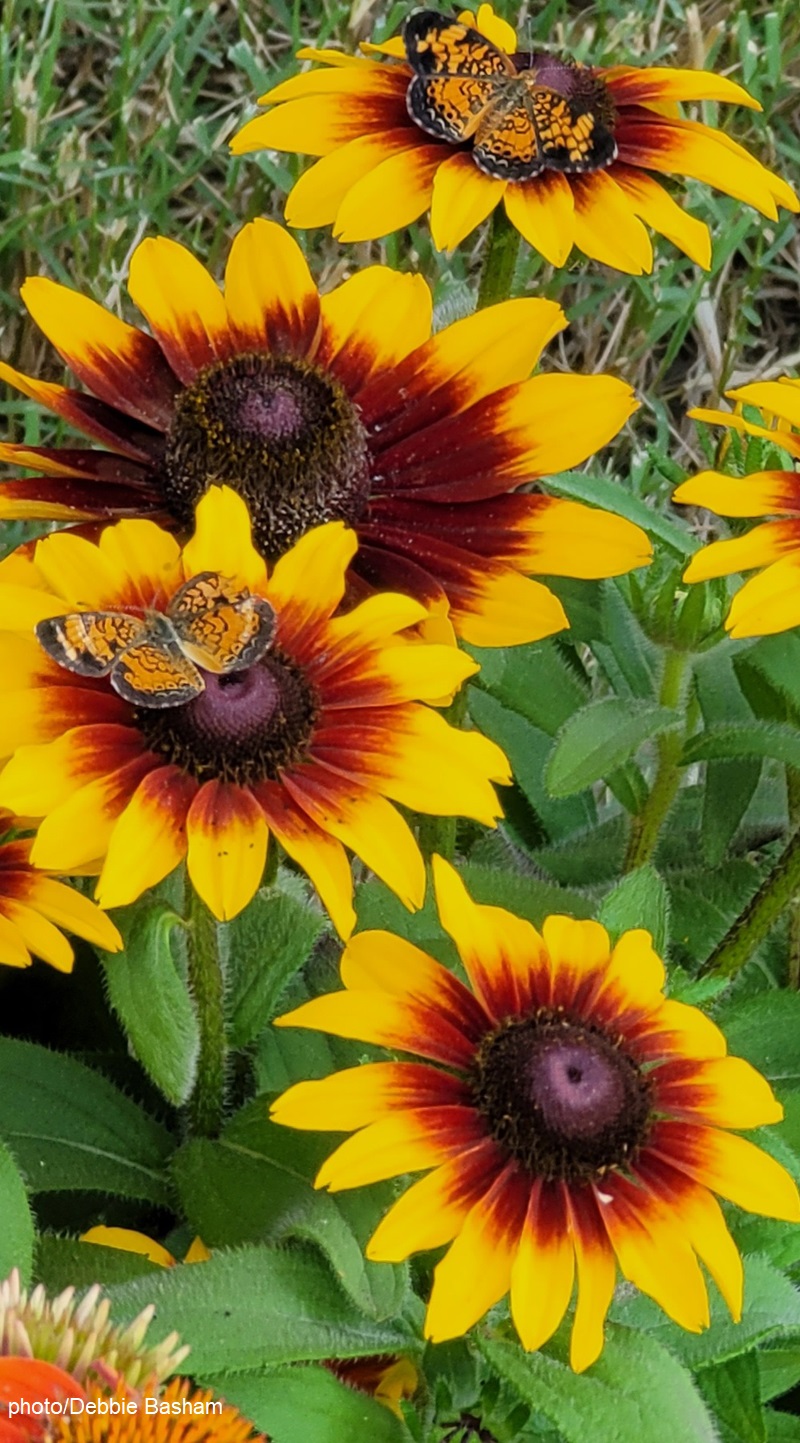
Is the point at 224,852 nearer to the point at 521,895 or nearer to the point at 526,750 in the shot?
the point at 521,895

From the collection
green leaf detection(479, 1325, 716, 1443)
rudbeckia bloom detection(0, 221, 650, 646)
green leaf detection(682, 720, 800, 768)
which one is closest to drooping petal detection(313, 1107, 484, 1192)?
green leaf detection(479, 1325, 716, 1443)

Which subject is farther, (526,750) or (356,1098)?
(526,750)

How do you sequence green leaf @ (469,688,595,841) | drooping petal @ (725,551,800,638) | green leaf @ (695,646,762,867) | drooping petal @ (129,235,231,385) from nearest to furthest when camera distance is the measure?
drooping petal @ (725,551,800,638) < drooping petal @ (129,235,231,385) < green leaf @ (695,646,762,867) < green leaf @ (469,688,595,841)

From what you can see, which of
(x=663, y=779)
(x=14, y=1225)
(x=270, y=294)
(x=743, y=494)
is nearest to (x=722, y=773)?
(x=663, y=779)

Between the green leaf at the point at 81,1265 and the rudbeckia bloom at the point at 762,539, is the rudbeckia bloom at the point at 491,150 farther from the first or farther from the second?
the green leaf at the point at 81,1265

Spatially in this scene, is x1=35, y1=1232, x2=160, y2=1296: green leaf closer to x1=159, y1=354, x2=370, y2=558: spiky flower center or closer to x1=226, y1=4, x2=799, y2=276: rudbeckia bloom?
x1=159, y1=354, x2=370, y2=558: spiky flower center

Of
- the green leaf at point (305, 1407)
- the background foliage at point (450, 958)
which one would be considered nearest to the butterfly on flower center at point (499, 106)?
the background foliage at point (450, 958)

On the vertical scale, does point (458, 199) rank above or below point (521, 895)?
above
